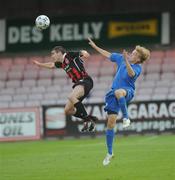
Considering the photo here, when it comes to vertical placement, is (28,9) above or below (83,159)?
above

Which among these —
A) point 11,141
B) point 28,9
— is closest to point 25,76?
point 28,9

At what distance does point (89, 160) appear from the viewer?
52.1 ft

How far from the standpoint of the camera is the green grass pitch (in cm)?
1312

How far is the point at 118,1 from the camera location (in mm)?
32438

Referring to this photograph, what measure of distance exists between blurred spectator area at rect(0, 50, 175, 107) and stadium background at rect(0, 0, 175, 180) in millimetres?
40

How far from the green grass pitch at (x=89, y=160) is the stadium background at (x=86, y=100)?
0.02m

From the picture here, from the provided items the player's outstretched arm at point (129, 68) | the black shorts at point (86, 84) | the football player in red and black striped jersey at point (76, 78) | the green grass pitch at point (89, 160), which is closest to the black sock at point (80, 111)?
the football player in red and black striped jersey at point (76, 78)

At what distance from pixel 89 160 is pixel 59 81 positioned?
14.7m

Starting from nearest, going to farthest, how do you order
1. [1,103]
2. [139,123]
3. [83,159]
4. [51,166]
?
1. [51,166]
2. [83,159]
3. [139,123]
4. [1,103]

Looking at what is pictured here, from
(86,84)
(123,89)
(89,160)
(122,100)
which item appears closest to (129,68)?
(123,89)

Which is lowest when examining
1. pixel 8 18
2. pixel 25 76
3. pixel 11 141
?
pixel 11 141

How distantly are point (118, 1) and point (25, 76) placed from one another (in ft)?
17.7

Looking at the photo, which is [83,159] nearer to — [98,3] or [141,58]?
[141,58]

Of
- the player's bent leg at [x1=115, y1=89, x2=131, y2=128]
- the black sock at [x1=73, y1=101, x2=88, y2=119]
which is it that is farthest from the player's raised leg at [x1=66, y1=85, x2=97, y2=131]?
the player's bent leg at [x1=115, y1=89, x2=131, y2=128]
